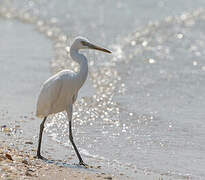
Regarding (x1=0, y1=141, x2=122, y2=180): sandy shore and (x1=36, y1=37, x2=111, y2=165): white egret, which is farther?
(x1=36, y1=37, x2=111, y2=165): white egret

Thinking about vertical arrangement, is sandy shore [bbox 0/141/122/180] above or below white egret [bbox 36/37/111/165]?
below

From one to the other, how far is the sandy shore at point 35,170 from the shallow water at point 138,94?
0.43 metres

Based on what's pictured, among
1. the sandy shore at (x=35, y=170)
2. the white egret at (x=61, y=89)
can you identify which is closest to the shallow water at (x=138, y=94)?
the sandy shore at (x=35, y=170)

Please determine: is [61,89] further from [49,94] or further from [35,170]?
[35,170]

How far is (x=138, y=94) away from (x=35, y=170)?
4.55m

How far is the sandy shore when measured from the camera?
18.7ft

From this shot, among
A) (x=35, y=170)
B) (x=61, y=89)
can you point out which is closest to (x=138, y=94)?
(x=61, y=89)

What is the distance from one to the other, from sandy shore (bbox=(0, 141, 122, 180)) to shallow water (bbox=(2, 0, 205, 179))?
43 centimetres

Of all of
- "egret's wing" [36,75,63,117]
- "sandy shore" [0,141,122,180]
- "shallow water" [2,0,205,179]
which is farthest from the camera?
"shallow water" [2,0,205,179]

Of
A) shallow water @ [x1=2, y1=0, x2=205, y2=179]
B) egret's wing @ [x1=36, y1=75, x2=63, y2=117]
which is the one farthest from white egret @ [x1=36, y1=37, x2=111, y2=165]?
shallow water @ [x1=2, y1=0, x2=205, y2=179]

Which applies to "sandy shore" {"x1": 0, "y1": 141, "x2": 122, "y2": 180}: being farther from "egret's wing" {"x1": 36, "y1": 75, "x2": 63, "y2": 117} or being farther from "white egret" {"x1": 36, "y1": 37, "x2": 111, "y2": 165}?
"egret's wing" {"x1": 36, "y1": 75, "x2": 63, "y2": 117}

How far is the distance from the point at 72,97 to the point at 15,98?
2718 millimetres

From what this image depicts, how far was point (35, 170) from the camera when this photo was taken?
19.5ft

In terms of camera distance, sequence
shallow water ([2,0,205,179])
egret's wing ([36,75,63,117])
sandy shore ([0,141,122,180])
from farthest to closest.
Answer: shallow water ([2,0,205,179]) → egret's wing ([36,75,63,117]) → sandy shore ([0,141,122,180])
